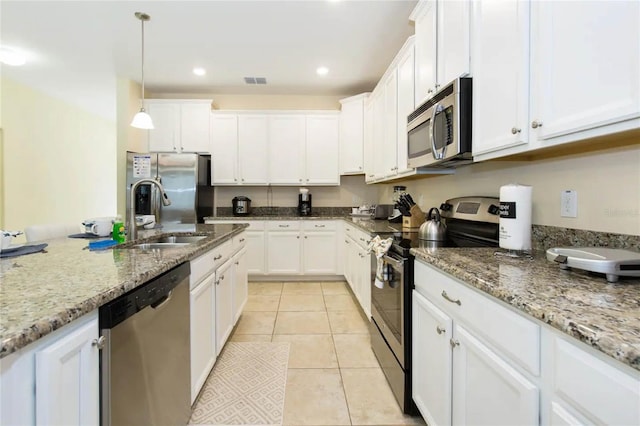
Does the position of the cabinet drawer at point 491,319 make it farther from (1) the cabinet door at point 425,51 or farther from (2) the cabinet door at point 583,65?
(1) the cabinet door at point 425,51

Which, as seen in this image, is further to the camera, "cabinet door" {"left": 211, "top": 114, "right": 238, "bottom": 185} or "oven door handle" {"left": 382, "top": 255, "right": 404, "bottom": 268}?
"cabinet door" {"left": 211, "top": 114, "right": 238, "bottom": 185}

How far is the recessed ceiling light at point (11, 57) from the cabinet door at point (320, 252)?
12.6 feet

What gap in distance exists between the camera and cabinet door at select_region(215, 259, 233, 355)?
79.5 inches

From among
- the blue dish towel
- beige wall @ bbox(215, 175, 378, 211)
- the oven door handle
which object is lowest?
the oven door handle

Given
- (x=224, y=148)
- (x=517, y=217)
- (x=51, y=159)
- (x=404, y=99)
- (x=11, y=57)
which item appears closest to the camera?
(x=517, y=217)

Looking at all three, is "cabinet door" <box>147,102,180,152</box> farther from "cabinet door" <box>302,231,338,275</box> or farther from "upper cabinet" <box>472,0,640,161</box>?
"upper cabinet" <box>472,0,640,161</box>

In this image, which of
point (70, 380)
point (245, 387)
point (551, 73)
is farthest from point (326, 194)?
point (70, 380)

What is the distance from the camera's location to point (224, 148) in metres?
4.34

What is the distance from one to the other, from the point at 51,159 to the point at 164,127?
7.50 feet

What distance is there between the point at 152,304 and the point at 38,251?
81cm

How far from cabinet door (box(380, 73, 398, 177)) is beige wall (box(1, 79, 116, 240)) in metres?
4.69

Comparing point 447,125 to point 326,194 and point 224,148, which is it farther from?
point 224,148

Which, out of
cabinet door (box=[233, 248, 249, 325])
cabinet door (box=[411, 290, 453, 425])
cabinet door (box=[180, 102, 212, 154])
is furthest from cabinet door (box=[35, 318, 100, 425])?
cabinet door (box=[180, 102, 212, 154])

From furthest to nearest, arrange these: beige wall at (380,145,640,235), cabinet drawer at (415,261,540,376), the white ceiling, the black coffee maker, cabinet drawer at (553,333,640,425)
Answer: the black coffee maker < the white ceiling < beige wall at (380,145,640,235) < cabinet drawer at (415,261,540,376) < cabinet drawer at (553,333,640,425)
